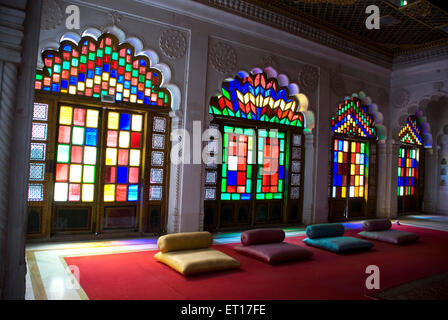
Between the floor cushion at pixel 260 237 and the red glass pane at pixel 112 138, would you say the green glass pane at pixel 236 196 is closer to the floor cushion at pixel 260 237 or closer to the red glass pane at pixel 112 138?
the floor cushion at pixel 260 237

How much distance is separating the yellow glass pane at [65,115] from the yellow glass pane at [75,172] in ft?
2.24

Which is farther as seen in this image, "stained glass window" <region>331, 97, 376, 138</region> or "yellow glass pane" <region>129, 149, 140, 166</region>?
"stained glass window" <region>331, 97, 376, 138</region>

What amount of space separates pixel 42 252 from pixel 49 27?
314cm

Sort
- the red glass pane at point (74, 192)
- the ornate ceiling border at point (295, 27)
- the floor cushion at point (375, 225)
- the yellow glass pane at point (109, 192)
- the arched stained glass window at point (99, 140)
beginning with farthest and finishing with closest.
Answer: the floor cushion at point (375, 225), the ornate ceiling border at point (295, 27), the yellow glass pane at point (109, 192), the red glass pane at point (74, 192), the arched stained glass window at point (99, 140)

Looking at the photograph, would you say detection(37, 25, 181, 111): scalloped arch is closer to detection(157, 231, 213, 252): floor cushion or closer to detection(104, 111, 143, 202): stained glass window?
detection(104, 111, 143, 202): stained glass window

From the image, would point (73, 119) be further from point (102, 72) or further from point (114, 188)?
point (114, 188)

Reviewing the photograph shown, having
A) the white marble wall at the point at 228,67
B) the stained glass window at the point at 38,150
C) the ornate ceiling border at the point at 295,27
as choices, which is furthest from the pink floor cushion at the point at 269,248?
the ornate ceiling border at the point at 295,27

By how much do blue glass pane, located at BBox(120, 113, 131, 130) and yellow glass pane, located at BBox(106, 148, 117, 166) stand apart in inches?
16.2

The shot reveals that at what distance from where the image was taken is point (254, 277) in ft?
13.5

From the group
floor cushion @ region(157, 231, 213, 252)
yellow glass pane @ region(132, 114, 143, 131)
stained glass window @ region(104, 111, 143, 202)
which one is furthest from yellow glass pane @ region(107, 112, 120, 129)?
floor cushion @ region(157, 231, 213, 252)

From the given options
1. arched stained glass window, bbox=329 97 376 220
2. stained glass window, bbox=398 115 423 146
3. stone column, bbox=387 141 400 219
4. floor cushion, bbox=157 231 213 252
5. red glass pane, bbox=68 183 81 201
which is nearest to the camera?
floor cushion, bbox=157 231 213 252

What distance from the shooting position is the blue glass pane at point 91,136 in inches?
226

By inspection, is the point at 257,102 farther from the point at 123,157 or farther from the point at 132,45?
the point at 123,157

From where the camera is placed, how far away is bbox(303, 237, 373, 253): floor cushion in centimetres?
545
